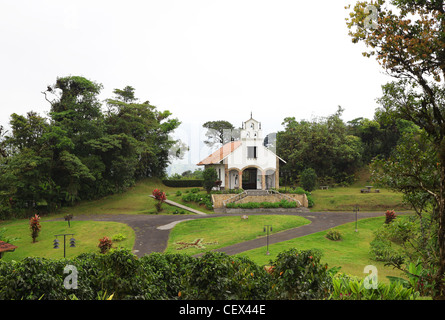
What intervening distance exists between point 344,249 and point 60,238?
18909mm

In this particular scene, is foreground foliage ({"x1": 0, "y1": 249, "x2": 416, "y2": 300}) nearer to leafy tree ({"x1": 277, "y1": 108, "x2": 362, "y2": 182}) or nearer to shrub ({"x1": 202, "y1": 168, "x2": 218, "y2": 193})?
shrub ({"x1": 202, "y1": 168, "x2": 218, "y2": 193})

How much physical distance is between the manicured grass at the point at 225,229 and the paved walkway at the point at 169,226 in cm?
58

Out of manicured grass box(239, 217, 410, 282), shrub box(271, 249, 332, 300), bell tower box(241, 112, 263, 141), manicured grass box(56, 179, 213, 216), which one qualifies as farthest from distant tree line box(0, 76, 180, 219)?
shrub box(271, 249, 332, 300)

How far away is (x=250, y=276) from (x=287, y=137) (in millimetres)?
39522

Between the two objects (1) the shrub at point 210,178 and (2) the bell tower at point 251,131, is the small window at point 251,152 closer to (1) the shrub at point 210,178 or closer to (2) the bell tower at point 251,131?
(2) the bell tower at point 251,131

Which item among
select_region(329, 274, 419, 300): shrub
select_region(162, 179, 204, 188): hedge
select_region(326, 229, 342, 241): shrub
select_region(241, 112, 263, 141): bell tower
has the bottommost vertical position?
select_region(326, 229, 342, 241): shrub

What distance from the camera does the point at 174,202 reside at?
30750 mm

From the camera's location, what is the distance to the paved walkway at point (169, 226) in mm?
16634

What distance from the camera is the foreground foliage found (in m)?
5.32

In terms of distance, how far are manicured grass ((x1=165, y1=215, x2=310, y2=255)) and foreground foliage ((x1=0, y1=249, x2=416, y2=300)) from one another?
9.77m

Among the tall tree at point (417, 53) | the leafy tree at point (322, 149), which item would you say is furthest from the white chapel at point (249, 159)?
the tall tree at point (417, 53)
